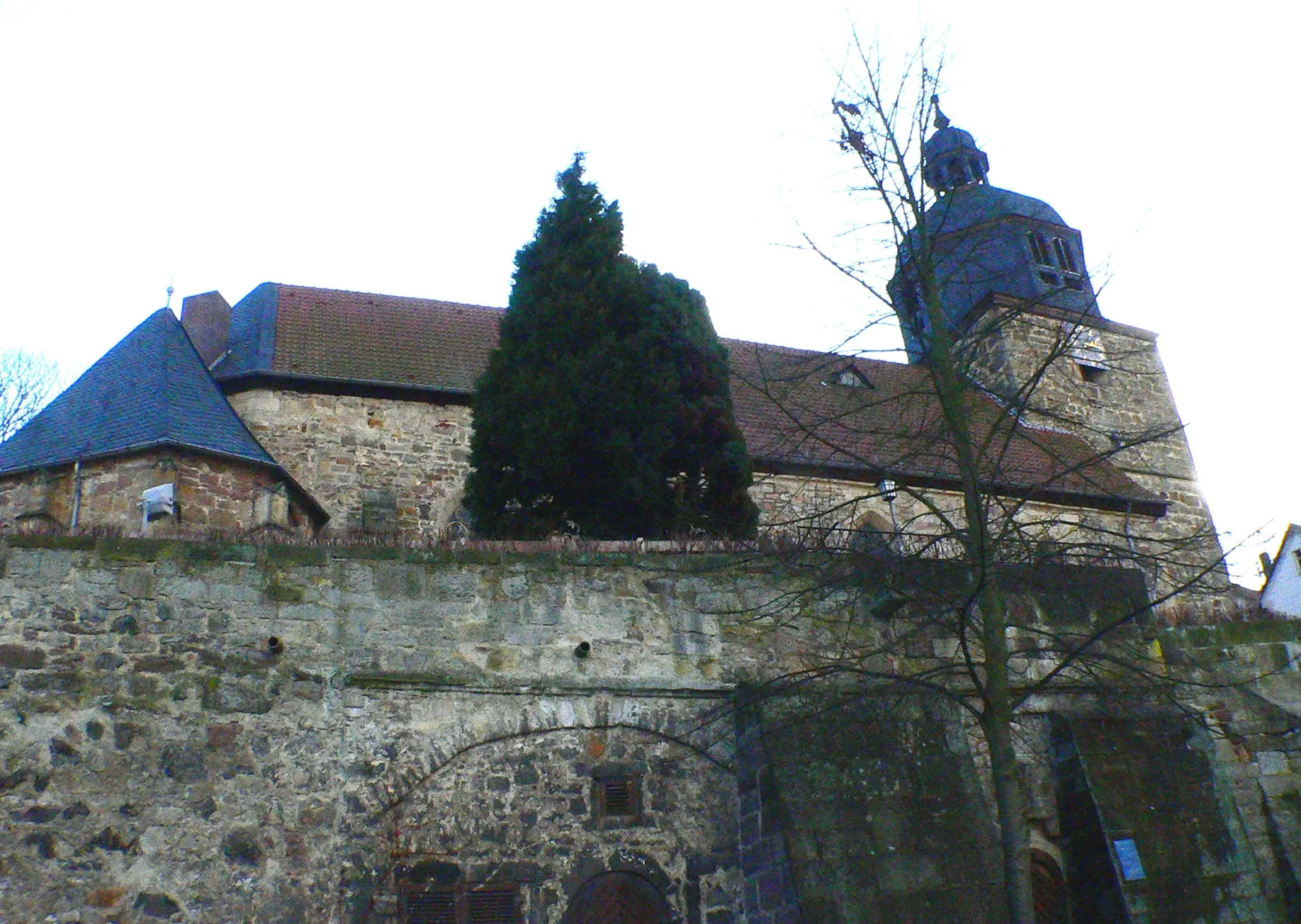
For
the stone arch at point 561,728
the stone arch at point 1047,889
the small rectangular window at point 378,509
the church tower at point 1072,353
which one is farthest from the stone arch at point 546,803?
the church tower at point 1072,353

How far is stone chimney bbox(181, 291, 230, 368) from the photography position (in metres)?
16.4

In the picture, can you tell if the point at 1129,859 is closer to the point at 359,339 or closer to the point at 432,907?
the point at 432,907

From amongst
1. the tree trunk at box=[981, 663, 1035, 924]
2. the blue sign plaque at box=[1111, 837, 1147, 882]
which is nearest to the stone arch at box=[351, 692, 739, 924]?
the tree trunk at box=[981, 663, 1035, 924]

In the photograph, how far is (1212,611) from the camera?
33.6 ft

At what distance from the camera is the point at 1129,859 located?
7.53m

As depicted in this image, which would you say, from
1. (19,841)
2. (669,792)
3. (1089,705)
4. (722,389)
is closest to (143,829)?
(19,841)

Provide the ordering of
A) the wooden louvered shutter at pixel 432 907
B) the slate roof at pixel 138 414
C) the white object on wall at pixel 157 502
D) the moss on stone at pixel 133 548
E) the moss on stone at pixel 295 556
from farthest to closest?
the slate roof at pixel 138 414 → the white object on wall at pixel 157 502 → the moss on stone at pixel 295 556 → the moss on stone at pixel 133 548 → the wooden louvered shutter at pixel 432 907

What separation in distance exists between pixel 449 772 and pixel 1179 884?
467 centimetres

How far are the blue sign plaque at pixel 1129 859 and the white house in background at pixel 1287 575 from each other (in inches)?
885

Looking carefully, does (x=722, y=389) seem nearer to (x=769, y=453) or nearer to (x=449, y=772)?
(x=769, y=453)

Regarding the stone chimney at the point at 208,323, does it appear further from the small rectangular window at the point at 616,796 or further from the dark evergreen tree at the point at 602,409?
the small rectangular window at the point at 616,796

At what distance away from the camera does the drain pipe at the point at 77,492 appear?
12.2 meters

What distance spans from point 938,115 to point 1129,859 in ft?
16.8

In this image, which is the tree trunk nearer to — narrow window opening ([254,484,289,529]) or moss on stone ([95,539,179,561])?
moss on stone ([95,539,179,561])
